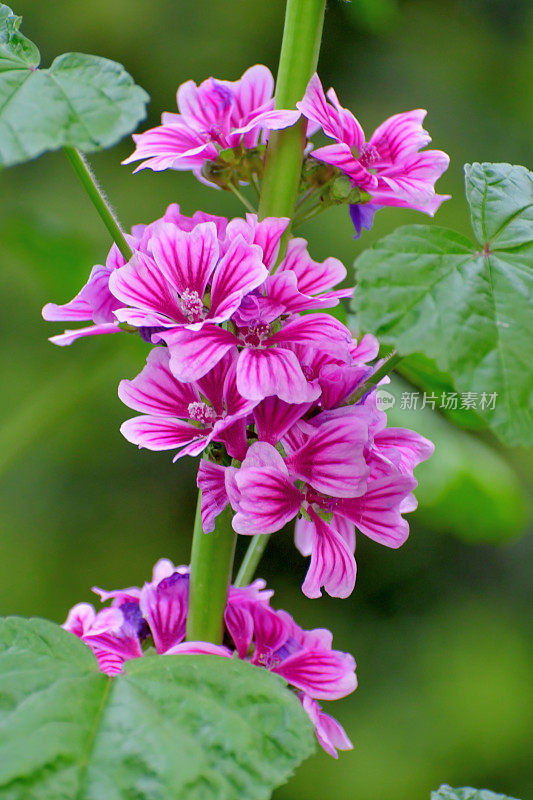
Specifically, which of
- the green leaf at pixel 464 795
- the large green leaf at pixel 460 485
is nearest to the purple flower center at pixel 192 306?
the green leaf at pixel 464 795

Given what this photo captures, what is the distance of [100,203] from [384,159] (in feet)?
0.62

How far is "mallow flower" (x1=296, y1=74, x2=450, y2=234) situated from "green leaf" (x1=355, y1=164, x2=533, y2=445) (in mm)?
44

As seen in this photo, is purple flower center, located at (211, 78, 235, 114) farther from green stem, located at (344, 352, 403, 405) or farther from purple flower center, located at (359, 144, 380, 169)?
green stem, located at (344, 352, 403, 405)

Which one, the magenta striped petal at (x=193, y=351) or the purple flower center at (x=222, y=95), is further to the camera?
the purple flower center at (x=222, y=95)

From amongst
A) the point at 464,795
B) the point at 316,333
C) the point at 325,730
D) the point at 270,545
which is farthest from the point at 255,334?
the point at 270,545

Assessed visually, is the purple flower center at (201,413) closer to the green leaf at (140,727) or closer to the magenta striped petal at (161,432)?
the magenta striped petal at (161,432)

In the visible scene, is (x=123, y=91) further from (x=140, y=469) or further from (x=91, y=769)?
(x=140, y=469)

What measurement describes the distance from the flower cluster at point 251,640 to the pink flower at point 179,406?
114 millimetres

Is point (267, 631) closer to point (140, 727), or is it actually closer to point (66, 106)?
point (140, 727)

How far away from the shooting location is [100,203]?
1.59ft

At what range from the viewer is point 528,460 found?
8.36ft

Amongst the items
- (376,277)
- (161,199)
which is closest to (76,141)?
(376,277)

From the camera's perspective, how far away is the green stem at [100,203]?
476 mm

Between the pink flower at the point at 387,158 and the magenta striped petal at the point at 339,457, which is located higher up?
the pink flower at the point at 387,158
